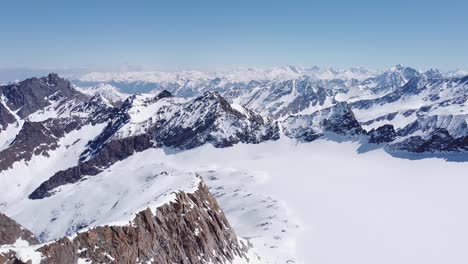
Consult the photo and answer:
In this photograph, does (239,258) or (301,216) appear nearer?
(239,258)

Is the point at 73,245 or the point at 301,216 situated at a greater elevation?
the point at 73,245

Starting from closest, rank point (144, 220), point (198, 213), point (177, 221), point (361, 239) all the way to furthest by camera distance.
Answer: point (144, 220) → point (177, 221) → point (198, 213) → point (361, 239)

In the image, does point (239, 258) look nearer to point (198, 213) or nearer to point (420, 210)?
point (198, 213)

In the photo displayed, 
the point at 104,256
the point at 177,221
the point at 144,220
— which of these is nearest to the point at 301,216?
the point at 177,221

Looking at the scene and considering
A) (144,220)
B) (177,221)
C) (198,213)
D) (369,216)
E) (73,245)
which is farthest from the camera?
(369,216)

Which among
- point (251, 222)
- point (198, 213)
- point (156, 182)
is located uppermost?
point (198, 213)

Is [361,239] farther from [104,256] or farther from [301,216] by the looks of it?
[104,256]
